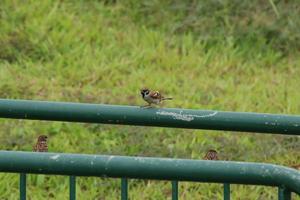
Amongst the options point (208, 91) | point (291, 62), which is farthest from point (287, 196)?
point (291, 62)

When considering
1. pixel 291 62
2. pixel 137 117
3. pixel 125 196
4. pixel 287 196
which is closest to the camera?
pixel 287 196

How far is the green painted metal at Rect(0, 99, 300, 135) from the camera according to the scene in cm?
340

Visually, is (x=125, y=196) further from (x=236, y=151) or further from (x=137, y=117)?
(x=236, y=151)

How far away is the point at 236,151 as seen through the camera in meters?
6.21

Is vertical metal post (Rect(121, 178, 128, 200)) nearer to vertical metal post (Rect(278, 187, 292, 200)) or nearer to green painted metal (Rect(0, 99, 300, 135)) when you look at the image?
vertical metal post (Rect(278, 187, 292, 200))

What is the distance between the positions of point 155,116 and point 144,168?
2.84ft

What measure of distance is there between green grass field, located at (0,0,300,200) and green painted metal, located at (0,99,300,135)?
2153 millimetres

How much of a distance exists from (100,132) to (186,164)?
3.82 metres

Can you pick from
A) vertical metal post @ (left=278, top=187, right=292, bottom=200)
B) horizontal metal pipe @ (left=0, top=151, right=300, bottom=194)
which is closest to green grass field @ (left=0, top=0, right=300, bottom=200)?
horizontal metal pipe @ (left=0, top=151, right=300, bottom=194)

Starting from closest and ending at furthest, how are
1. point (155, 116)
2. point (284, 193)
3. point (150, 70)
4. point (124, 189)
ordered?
point (284, 193) < point (124, 189) < point (155, 116) < point (150, 70)

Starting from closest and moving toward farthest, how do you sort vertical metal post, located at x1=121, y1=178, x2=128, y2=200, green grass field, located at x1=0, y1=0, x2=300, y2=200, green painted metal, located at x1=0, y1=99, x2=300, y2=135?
vertical metal post, located at x1=121, y1=178, x2=128, y2=200 → green painted metal, located at x1=0, y1=99, x2=300, y2=135 → green grass field, located at x1=0, y1=0, x2=300, y2=200

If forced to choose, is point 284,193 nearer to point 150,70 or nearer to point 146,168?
point 146,168

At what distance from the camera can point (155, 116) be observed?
342 cm

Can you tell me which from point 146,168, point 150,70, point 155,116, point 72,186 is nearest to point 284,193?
point 146,168
